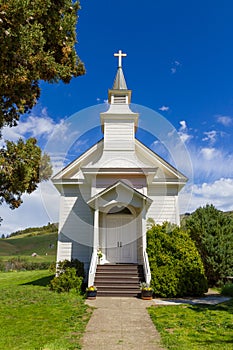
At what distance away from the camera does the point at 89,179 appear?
13711 mm

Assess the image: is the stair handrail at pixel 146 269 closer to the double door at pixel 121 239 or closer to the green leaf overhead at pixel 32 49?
the double door at pixel 121 239

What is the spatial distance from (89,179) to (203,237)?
620 cm

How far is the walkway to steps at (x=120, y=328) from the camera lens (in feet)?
16.2

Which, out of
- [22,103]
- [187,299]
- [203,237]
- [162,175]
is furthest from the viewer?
[162,175]

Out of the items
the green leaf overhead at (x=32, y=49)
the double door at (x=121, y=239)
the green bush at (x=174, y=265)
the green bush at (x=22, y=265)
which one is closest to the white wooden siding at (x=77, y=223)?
the double door at (x=121, y=239)

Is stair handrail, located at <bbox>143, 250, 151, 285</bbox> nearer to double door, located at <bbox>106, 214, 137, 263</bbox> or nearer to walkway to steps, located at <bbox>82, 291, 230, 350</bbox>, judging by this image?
walkway to steps, located at <bbox>82, 291, 230, 350</bbox>

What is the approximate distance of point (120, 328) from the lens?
604 centimetres

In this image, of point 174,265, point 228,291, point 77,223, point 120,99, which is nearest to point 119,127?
point 120,99

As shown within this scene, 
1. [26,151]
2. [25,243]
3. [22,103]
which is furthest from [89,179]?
[25,243]

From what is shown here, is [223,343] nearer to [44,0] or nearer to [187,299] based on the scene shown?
[187,299]

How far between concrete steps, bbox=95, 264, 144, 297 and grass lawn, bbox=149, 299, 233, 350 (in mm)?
2163

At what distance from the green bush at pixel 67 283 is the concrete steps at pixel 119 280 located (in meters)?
0.87

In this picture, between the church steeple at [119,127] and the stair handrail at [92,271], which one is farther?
the church steeple at [119,127]

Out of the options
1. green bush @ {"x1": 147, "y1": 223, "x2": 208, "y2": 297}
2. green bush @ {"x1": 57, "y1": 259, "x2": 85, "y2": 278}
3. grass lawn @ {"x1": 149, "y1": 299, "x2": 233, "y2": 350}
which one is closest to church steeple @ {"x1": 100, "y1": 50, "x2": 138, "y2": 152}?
green bush @ {"x1": 147, "y1": 223, "x2": 208, "y2": 297}
